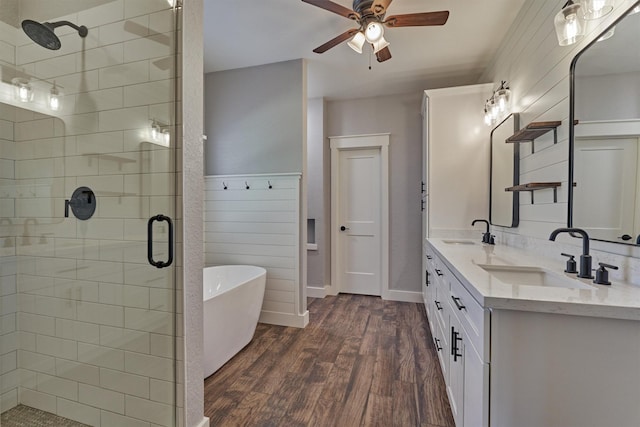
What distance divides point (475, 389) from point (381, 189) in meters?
2.97

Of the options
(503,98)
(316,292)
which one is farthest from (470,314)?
(316,292)

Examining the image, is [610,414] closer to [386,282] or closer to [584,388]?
[584,388]

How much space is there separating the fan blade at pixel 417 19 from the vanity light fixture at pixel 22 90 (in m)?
2.15

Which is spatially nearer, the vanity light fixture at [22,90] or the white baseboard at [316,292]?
the vanity light fixture at [22,90]

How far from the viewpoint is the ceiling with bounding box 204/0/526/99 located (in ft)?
7.14

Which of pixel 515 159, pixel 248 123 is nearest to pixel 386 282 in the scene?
pixel 515 159

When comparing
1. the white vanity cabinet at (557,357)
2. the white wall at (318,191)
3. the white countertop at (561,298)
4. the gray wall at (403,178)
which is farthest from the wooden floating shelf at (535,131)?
the white wall at (318,191)

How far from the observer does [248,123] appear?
10.4 ft

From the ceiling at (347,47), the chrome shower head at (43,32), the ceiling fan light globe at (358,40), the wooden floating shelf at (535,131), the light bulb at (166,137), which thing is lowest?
the light bulb at (166,137)

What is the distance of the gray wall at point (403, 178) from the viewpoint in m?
3.74

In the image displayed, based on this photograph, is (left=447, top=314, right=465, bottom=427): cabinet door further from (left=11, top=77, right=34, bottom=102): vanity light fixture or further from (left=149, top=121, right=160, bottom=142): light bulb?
(left=11, top=77, right=34, bottom=102): vanity light fixture

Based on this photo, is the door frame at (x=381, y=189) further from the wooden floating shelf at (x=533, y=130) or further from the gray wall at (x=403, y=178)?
the wooden floating shelf at (x=533, y=130)

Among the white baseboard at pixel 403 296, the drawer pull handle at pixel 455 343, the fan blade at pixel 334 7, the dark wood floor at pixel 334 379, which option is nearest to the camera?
the drawer pull handle at pixel 455 343

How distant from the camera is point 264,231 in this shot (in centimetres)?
303
